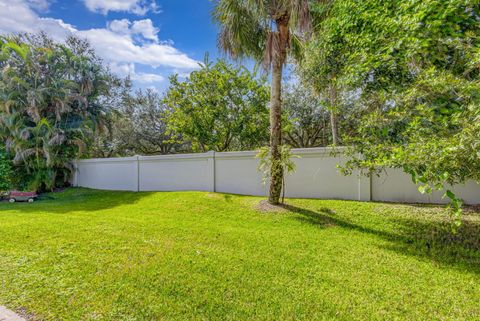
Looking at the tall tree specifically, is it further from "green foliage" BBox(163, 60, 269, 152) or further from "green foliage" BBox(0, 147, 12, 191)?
"green foliage" BBox(0, 147, 12, 191)

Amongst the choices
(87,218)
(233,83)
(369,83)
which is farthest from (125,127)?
(369,83)

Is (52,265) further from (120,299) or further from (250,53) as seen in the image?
(250,53)

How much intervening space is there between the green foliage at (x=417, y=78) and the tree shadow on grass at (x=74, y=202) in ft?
25.4

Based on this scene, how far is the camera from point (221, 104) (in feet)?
38.2

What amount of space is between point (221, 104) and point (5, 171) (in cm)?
979

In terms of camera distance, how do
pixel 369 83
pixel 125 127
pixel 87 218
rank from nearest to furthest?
pixel 369 83 → pixel 87 218 → pixel 125 127

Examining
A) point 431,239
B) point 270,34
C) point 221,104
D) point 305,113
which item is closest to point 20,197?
point 221,104

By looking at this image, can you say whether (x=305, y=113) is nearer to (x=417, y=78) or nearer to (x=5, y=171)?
(x=417, y=78)

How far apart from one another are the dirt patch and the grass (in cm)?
23

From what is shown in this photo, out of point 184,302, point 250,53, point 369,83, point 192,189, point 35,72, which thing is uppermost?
point 35,72

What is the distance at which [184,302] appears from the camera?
301 centimetres

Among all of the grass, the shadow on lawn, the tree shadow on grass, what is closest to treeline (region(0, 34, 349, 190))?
the tree shadow on grass

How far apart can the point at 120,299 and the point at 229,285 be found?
1.28 m

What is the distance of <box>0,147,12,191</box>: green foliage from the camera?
37.5ft
